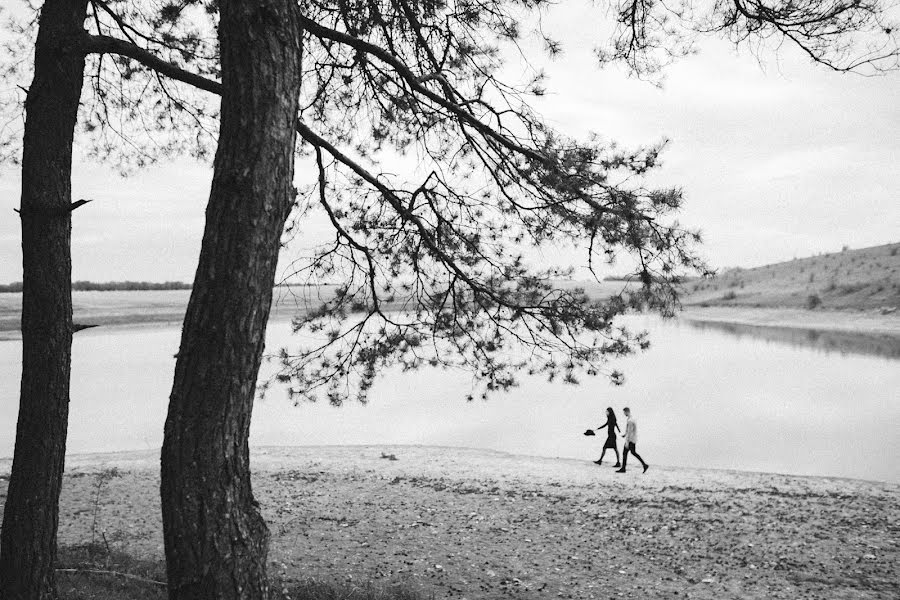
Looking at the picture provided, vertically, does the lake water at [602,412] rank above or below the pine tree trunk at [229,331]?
below

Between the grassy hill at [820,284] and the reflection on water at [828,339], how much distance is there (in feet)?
12.9

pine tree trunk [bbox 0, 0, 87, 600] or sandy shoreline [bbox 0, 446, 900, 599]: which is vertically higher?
pine tree trunk [bbox 0, 0, 87, 600]

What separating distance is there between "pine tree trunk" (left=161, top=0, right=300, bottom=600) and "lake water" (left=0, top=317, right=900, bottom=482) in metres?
14.8

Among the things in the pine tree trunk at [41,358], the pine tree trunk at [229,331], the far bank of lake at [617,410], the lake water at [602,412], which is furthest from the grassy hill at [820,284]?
the pine tree trunk at [229,331]

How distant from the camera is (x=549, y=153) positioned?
6.66 meters

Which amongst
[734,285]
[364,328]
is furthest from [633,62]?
[734,285]

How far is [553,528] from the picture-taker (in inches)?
386

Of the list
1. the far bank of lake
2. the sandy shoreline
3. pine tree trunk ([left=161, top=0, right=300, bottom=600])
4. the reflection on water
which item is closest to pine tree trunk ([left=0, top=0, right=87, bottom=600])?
pine tree trunk ([left=161, top=0, right=300, bottom=600])

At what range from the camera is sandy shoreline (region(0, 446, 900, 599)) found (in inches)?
304

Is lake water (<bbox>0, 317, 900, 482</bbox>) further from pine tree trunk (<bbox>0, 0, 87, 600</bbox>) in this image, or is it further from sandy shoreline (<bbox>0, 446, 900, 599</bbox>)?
pine tree trunk (<bbox>0, 0, 87, 600</bbox>)

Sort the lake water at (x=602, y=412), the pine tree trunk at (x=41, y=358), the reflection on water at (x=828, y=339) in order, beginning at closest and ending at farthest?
the pine tree trunk at (x=41, y=358)
the lake water at (x=602, y=412)
the reflection on water at (x=828, y=339)

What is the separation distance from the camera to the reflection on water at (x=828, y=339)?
33.2 metres

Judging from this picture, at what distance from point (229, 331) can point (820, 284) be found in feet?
182

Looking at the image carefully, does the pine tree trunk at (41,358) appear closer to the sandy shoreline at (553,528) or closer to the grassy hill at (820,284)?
the sandy shoreline at (553,528)
